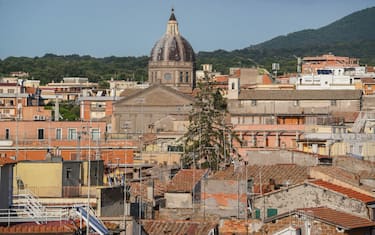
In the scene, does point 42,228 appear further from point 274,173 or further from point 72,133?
point 72,133

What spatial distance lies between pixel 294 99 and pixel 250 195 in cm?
3562

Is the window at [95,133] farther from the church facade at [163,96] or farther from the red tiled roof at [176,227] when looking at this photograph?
the red tiled roof at [176,227]

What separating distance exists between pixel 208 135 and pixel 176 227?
2628 cm

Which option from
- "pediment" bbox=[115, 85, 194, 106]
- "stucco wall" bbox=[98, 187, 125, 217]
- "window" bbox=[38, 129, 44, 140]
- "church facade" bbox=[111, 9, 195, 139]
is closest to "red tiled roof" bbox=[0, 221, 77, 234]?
"stucco wall" bbox=[98, 187, 125, 217]

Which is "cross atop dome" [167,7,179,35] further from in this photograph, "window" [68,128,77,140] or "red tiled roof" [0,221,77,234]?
"red tiled roof" [0,221,77,234]

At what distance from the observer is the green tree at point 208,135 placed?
46263 millimetres

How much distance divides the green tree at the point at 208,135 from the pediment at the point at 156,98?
26.4 m

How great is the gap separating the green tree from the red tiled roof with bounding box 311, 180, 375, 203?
12816 mm

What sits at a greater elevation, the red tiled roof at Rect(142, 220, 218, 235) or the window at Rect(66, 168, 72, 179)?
the window at Rect(66, 168, 72, 179)

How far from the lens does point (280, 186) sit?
3102cm

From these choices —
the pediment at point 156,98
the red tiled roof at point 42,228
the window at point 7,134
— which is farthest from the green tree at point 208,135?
the pediment at point 156,98

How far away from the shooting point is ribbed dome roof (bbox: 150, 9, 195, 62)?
103500mm

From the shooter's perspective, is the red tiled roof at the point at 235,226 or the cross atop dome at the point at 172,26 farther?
the cross atop dome at the point at 172,26

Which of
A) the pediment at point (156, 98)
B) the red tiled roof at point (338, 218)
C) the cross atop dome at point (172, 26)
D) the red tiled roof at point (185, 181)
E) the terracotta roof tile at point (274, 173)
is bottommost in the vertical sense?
the pediment at point (156, 98)
